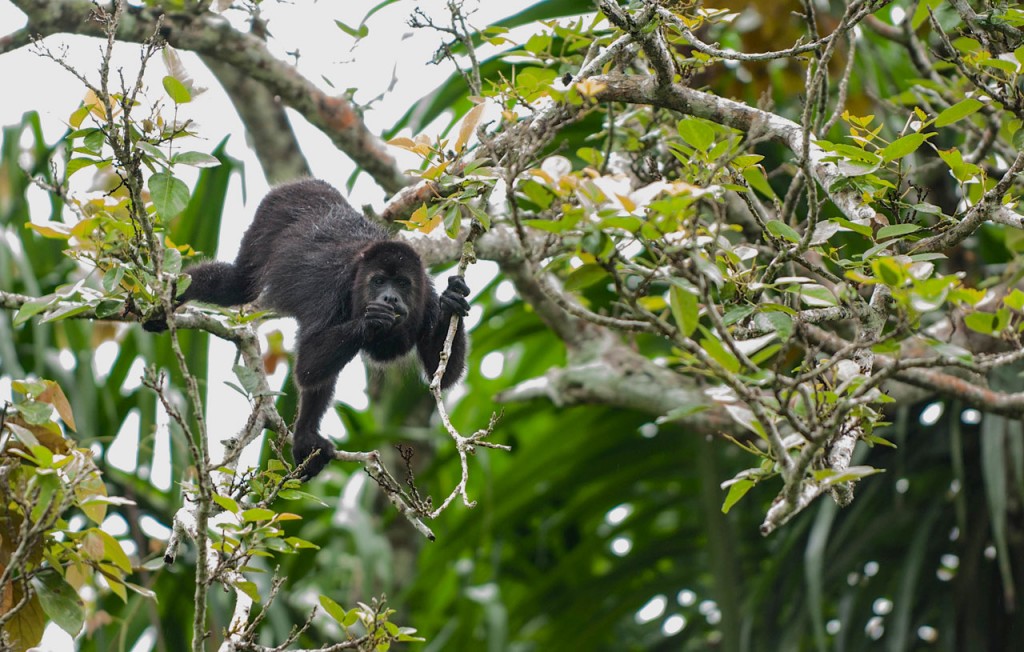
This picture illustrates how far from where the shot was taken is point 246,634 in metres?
2.03

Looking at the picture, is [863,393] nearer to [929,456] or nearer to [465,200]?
[465,200]

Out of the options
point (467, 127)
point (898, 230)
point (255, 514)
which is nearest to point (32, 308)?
point (255, 514)

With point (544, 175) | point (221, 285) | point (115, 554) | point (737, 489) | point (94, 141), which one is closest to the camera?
point (544, 175)

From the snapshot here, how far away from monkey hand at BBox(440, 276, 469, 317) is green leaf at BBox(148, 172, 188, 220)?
0.97m

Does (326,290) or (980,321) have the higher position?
(326,290)

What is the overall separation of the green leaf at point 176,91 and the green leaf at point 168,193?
0.49 feet

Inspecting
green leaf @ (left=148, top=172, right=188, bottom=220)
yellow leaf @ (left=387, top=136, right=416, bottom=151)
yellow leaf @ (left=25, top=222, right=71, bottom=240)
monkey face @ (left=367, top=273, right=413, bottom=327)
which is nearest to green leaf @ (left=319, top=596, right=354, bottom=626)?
green leaf @ (left=148, top=172, right=188, bottom=220)

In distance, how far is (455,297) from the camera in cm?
302

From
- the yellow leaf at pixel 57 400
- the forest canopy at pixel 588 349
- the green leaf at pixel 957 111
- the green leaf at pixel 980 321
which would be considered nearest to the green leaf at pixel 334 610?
the forest canopy at pixel 588 349

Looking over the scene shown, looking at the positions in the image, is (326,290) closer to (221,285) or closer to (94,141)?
(221,285)

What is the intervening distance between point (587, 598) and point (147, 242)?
285cm

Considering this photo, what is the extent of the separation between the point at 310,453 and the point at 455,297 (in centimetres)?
59

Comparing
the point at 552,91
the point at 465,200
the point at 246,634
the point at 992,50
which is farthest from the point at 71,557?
the point at 992,50

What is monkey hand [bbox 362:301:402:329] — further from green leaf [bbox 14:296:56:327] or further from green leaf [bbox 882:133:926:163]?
green leaf [bbox 882:133:926:163]
